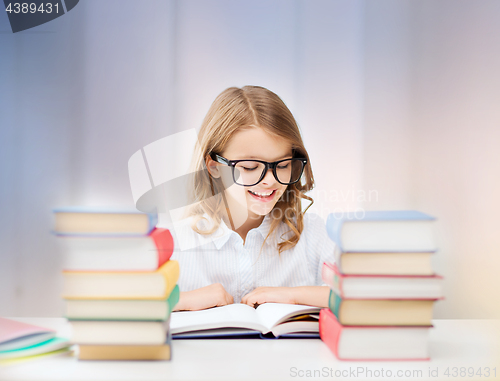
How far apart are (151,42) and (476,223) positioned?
1.63 m

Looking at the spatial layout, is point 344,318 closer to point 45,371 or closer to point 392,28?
point 45,371

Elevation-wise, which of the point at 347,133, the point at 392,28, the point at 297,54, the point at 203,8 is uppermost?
the point at 203,8

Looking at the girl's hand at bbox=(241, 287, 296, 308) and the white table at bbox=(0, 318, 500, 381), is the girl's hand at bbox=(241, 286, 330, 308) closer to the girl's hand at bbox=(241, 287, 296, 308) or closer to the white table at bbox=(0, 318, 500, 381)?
the girl's hand at bbox=(241, 287, 296, 308)

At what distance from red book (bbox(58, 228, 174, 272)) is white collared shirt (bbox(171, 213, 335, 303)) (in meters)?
0.81

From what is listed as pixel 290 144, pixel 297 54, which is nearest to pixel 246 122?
pixel 290 144

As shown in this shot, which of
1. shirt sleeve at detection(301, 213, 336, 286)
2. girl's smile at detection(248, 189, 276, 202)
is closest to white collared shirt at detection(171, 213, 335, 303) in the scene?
shirt sleeve at detection(301, 213, 336, 286)

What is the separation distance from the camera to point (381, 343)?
0.56 meters

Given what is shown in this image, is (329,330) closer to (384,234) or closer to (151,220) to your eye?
(384,234)

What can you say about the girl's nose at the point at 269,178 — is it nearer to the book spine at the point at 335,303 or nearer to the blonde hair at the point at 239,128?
the blonde hair at the point at 239,128

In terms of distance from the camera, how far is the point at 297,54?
172cm

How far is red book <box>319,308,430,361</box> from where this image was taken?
0.56m

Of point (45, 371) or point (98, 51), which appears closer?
point (45, 371)

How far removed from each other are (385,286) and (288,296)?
0.45 metres

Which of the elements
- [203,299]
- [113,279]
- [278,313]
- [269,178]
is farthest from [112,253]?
[269,178]
